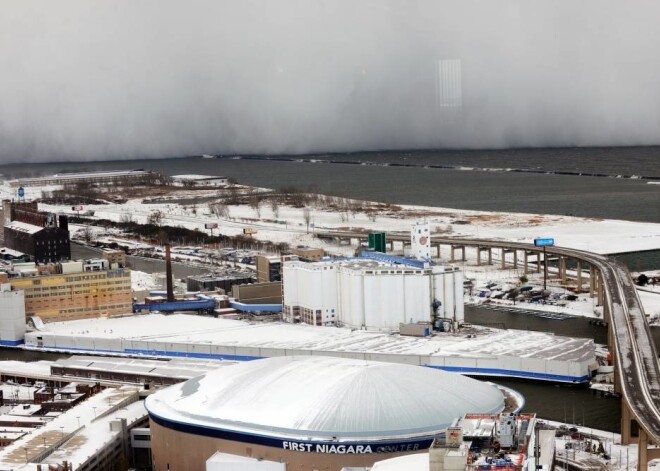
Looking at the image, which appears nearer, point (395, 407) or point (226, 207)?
point (395, 407)

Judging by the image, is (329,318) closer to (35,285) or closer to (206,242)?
(35,285)

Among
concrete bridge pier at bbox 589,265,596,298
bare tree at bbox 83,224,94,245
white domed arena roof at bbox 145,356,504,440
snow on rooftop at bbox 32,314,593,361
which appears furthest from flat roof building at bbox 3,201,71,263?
white domed arena roof at bbox 145,356,504,440

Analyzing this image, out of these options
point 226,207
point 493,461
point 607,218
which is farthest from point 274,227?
point 493,461

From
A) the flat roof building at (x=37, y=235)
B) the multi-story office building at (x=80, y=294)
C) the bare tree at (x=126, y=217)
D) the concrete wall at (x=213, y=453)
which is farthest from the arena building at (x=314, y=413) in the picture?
→ the bare tree at (x=126, y=217)

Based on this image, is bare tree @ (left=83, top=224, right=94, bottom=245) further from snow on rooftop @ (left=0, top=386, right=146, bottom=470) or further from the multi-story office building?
snow on rooftop @ (left=0, top=386, right=146, bottom=470)

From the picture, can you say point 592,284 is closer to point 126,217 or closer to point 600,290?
point 600,290

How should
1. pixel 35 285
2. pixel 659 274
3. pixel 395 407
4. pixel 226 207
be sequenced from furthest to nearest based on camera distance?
pixel 226 207 → pixel 659 274 → pixel 35 285 → pixel 395 407

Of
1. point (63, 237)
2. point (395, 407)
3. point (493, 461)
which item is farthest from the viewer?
point (63, 237)
